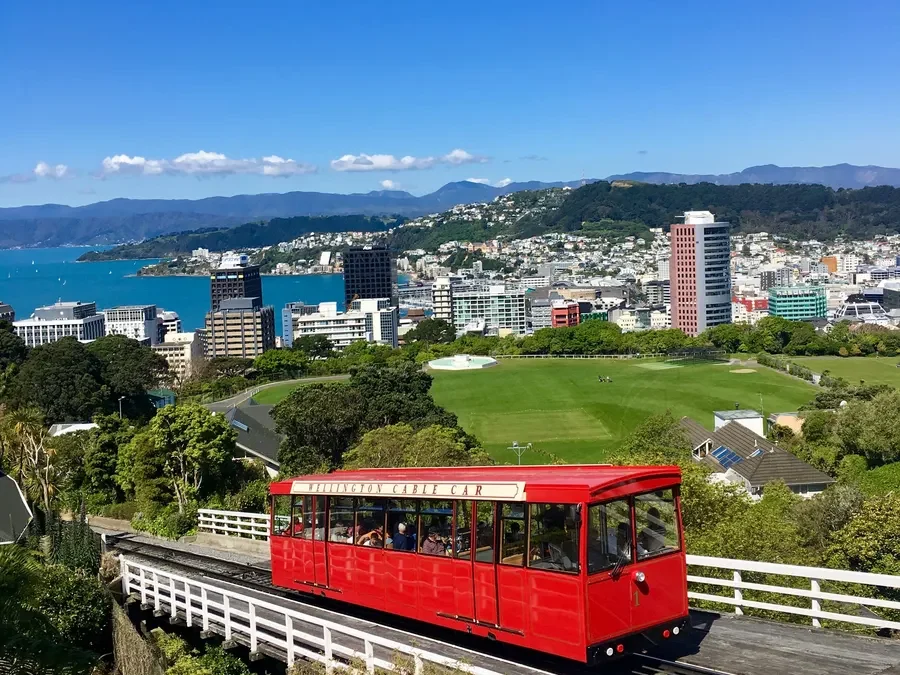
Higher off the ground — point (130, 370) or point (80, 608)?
point (80, 608)

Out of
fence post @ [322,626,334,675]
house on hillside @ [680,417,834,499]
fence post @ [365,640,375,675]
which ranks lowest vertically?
house on hillside @ [680,417,834,499]

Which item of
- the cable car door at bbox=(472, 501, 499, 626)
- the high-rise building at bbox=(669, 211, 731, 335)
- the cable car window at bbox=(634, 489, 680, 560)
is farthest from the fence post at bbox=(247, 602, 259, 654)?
the high-rise building at bbox=(669, 211, 731, 335)

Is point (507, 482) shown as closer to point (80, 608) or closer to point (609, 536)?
point (609, 536)

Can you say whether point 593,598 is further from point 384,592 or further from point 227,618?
point 227,618

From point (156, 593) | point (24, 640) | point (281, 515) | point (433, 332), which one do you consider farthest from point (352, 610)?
point (433, 332)

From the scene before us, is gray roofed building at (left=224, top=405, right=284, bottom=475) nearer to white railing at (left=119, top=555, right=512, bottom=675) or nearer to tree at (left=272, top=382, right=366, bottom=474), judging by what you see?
tree at (left=272, top=382, right=366, bottom=474)

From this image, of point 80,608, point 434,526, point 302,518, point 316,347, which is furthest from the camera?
point 316,347
